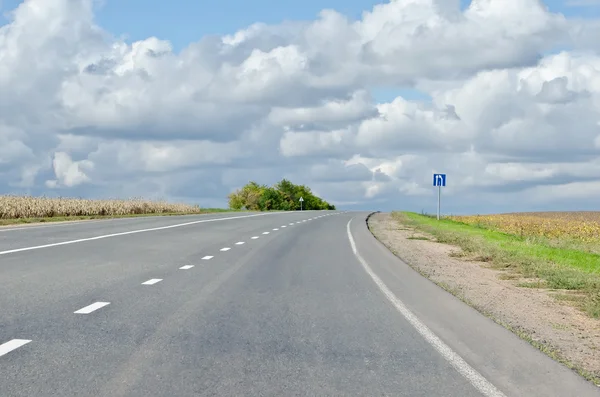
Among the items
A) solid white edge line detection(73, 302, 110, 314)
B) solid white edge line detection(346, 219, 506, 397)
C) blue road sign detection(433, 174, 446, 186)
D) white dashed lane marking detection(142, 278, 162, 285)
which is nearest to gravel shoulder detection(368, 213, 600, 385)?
solid white edge line detection(346, 219, 506, 397)

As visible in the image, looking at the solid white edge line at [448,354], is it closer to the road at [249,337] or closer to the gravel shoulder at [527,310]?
the road at [249,337]

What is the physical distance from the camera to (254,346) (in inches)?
317

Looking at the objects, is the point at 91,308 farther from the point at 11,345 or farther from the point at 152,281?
the point at 152,281

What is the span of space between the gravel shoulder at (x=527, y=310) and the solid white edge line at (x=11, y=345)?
200 inches

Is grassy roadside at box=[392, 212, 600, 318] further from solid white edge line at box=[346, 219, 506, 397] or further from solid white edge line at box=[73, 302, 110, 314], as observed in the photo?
solid white edge line at box=[73, 302, 110, 314]

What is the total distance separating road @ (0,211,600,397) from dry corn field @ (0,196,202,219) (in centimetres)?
3266

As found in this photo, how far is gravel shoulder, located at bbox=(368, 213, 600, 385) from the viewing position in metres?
8.28

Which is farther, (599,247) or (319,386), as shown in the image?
(599,247)

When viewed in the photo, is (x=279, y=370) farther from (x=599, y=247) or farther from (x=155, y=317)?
(x=599, y=247)

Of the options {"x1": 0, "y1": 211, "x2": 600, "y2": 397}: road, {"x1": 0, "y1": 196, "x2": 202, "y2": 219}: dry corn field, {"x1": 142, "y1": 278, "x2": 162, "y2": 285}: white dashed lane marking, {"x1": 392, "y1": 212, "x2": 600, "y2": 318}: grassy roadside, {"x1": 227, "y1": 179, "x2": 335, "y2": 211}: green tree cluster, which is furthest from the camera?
{"x1": 227, "y1": 179, "x2": 335, "y2": 211}: green tree cluster

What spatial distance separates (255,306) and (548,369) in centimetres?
454

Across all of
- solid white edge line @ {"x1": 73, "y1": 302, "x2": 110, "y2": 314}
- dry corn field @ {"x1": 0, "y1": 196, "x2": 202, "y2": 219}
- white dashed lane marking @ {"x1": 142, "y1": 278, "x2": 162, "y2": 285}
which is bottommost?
solid white edge line @ {"x1": 73, "y1": 302, "x2": 110, "y2": 314}

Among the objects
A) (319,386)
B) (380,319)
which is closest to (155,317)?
(380,319)

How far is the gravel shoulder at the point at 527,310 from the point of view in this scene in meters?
8.28
